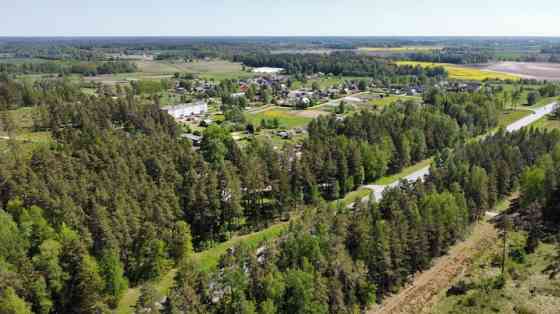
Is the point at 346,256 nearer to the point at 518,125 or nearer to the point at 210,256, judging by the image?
the point at 210,256

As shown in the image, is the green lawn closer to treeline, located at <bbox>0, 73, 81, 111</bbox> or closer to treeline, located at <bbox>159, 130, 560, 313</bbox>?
treeline, located at <bbox>159, 130, 560, 313</bbox>

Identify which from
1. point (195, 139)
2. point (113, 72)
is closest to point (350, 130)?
point (195, 139)

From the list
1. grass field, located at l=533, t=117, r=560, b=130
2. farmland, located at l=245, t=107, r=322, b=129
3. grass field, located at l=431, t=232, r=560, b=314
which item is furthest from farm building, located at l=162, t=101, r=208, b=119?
grass field, located at l=533, t=117, r=560, b=130

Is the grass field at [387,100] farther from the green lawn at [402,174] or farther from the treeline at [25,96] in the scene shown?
the treeline at [25,96]

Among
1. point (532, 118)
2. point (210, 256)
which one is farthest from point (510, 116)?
point (210, 256)

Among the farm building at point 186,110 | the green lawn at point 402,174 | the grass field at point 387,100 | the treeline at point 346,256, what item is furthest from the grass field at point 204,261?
the grass field at point 387,100

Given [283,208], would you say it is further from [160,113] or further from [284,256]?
[160,113]
